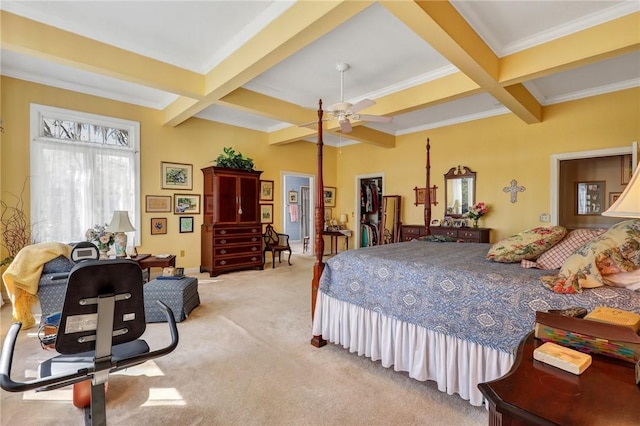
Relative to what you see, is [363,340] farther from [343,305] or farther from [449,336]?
[449,336]

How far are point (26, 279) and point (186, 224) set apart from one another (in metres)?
2.81

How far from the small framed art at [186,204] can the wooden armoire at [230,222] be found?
15cm

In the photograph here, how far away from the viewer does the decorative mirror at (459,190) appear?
570 cm

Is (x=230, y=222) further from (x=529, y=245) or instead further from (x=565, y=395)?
(x=565, y=395)

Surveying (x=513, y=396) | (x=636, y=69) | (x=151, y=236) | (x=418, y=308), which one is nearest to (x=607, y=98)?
(x=636, y=69)

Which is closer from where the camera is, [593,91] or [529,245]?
[529,245]

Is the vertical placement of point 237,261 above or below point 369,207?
below

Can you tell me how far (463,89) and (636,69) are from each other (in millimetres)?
2238

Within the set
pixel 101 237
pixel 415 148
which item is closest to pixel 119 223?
pixel 101 237

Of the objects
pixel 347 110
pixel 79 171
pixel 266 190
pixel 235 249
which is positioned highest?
pixel 347 110

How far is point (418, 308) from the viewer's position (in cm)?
206

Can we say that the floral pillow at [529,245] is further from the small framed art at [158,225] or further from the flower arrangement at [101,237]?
the small framed art at [158,225]

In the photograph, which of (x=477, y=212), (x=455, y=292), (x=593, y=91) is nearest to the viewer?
(x=455, y=292)

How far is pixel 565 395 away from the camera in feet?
2.56
